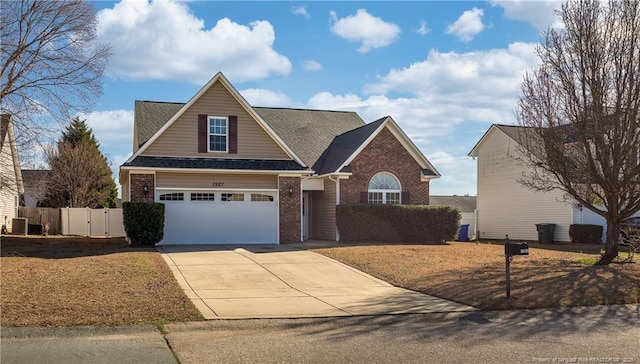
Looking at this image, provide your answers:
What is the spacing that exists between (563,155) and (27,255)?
1615 cm

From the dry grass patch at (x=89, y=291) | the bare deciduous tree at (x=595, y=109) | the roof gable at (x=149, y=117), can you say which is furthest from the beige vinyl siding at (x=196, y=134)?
the bare deciduous tree at (x=595, y=109)

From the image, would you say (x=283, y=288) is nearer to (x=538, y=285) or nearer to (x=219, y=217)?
(x=538, y=285)

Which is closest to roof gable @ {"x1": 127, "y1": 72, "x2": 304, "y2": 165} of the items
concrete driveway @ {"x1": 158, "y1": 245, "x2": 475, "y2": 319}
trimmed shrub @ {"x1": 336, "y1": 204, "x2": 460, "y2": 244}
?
trimmed shrub @ {"x1": 336, "y1": 204, "x2": 460, "y2": 244}

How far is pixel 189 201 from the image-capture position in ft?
76.3

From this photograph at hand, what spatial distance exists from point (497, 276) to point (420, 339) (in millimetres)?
6865

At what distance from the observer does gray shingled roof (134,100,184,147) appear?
24.9 m

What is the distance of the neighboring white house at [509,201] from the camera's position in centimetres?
3000

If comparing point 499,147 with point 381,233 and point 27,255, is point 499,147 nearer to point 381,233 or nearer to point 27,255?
point 381,233

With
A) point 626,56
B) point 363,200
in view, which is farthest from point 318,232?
point 626,56

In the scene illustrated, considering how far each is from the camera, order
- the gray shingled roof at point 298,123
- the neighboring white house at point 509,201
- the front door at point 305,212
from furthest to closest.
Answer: the neighboring white house at point 509,201 < the front door at point 305,212 < the gray shingled roof at point 298,123

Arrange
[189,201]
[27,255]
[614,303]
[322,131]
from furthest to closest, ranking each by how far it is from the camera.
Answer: [322,131], [189,201], [27,255], [614,303]

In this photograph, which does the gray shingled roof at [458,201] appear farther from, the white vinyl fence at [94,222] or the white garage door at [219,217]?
the white garage door at [219,217]

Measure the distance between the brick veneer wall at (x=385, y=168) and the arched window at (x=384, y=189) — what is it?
0.67ft

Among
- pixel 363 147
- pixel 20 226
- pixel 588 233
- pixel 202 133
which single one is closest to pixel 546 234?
pixel 588 233
